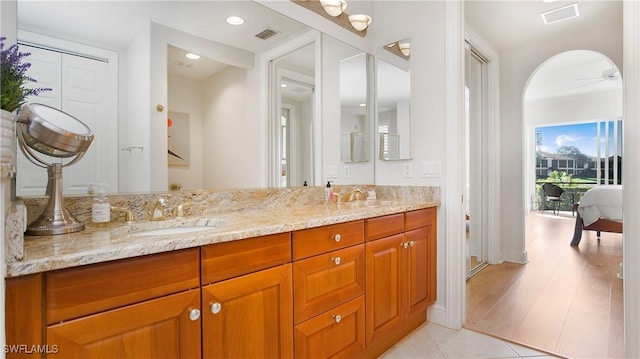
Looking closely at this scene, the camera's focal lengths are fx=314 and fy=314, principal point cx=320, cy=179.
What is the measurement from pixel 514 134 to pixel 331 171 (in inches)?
107

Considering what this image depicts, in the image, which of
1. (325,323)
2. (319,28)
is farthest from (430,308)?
(319,28)

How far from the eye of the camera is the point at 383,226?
1.75 m

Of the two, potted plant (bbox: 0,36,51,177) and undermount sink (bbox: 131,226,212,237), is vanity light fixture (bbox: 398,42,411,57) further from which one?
potted plant (bbox: 0,36,51,177)

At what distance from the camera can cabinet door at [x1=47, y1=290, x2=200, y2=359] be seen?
0.78m

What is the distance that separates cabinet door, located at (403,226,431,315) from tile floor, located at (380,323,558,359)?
0.63ft

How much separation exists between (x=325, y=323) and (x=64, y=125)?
4.23 ft

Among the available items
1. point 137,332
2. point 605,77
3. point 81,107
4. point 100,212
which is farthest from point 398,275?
point 605,77

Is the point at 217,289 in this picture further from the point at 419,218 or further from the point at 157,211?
the point at 419,218

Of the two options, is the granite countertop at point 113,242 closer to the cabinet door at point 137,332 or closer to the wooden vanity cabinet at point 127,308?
the wooden vanity cabinet at point 127,308

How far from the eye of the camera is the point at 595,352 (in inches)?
72.6

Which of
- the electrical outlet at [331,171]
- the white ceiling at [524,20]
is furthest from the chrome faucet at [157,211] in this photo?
the white ceiling at [524,20]

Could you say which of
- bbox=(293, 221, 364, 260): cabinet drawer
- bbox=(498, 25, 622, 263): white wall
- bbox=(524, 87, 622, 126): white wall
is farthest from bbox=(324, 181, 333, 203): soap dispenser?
bbox=(524, 87, 622, 126): white wall

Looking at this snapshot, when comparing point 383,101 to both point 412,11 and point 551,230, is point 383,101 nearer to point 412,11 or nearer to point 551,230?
point 412,11

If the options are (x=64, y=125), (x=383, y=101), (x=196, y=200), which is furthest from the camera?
(x=383, y=101)
